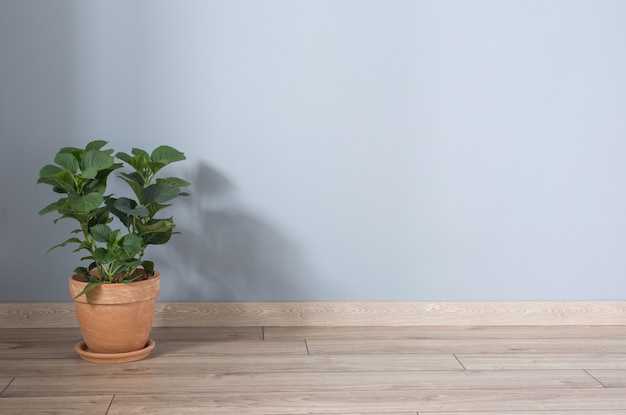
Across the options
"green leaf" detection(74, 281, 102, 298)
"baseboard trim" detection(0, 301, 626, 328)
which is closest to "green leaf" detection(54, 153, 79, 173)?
"green leaf" detection(74, 281, 102, 298)

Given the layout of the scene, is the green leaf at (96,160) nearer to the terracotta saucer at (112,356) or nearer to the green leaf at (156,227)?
the green leaf at (156,227)

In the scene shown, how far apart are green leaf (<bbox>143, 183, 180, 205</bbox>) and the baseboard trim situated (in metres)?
0.46

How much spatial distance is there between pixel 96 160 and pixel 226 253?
1.93 feet

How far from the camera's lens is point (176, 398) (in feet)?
5.76

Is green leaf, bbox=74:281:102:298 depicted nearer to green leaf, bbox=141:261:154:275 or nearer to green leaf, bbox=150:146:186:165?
green leaf, bbox=141:261:154:275

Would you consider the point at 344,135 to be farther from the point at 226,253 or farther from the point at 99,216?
the point at 99,216

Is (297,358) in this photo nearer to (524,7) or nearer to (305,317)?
(305,317)

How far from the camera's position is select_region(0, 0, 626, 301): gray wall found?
7.48 feet

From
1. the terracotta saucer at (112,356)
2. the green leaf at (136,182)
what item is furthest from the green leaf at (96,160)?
the terracotta saucer at (112,356)

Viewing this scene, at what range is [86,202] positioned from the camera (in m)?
1.88

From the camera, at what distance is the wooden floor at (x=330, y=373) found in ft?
5.67

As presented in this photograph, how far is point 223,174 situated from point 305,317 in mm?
515

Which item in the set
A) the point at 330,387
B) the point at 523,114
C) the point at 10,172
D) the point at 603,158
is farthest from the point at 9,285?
the point at 603,158

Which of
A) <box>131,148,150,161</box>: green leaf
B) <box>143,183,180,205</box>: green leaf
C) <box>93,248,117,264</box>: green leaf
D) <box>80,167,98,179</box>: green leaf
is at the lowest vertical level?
<box>93,248,117,264</box>: green leaf
